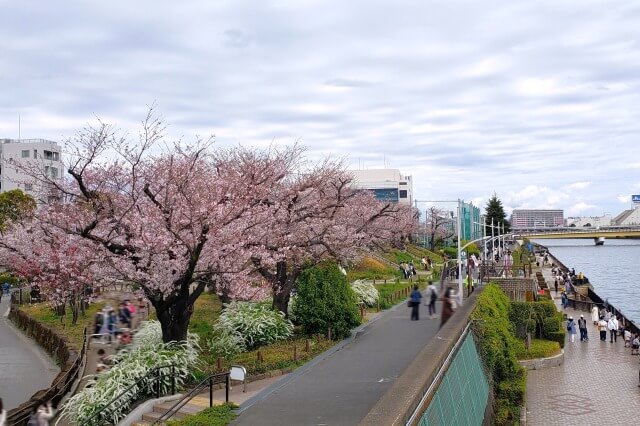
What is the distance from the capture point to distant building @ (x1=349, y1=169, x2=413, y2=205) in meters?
159

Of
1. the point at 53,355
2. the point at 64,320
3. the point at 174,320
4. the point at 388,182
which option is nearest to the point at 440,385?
the point at 174,320

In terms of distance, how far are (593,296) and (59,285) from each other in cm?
5147

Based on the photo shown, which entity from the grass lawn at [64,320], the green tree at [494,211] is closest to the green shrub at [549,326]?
the grass lawn at [64,320]

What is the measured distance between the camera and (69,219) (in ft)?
65.1

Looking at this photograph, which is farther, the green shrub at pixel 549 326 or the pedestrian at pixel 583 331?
the pedestrian at pixel 583 331

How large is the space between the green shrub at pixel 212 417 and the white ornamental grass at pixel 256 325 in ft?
25.9

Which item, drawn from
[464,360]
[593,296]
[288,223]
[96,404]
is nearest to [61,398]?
[96,404]

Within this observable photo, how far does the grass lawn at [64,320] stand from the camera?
106 feet

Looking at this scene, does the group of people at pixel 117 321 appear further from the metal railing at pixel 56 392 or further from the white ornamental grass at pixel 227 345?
the white ornamental grass at pixel 227 345

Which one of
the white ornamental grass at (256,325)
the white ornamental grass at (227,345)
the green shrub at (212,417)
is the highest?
the white ornamental grass at (256,325)

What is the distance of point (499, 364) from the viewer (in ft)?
64.9

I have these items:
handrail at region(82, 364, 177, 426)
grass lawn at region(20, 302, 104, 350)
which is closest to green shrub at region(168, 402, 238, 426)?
handrail at region(82, 364, 177, 426)

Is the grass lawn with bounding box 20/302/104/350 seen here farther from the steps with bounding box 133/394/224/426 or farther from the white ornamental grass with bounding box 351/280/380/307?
the steps with bounding box 133/394/224/426

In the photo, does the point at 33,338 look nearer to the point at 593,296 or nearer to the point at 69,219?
the point at 69,219
